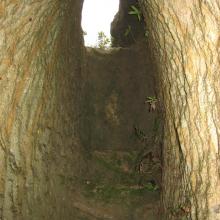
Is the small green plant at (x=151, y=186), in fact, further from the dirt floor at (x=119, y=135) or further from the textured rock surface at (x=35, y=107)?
the textured rock surface at (x=35, y=107)

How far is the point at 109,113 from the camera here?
18.0ft

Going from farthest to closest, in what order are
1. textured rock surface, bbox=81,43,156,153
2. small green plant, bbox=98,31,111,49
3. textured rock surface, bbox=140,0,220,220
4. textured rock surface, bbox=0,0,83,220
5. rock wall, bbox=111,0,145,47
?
small green plant, bbox=98,31,111,49
rock wall, bbox=111,0,145,47
textured rock surface, bbox=81,43,156,153
textured rock surface, bbox=0,0,83,220
textured rock surface, bbox=140,0,220,220

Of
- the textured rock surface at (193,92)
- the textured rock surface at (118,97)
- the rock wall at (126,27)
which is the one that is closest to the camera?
the textured rock surface at (193,92)

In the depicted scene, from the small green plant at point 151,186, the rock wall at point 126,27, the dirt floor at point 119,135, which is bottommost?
the small green plant at point 151,186

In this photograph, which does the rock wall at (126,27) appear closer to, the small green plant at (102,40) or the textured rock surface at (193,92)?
the small green plant at (102,40)

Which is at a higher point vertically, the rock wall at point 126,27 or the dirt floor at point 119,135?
the rock wall at point 126,27

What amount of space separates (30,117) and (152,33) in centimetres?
127

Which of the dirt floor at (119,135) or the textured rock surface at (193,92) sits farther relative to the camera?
the dirt floor at (119,135)

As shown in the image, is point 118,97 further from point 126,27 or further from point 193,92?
point 193,92

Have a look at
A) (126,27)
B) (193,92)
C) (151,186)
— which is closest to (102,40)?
(126,27)

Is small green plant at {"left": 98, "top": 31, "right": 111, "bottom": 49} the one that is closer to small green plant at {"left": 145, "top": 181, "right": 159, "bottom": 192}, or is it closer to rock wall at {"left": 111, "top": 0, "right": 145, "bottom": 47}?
rock wall at {"left": 111, "top": 0, "right": 145, "bottom": 47}

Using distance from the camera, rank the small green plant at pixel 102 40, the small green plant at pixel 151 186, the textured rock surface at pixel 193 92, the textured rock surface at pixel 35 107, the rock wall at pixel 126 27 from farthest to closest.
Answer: the small green plant at pixel 102 40
the rock wall at pixel 126 27
the small green plant at pixel 151 186
the textured rock surface at pixel 35 107
the textured rock surface at pixel 193 92

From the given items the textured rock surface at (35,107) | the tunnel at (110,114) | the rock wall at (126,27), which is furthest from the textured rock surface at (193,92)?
the rock wall at (126,27)

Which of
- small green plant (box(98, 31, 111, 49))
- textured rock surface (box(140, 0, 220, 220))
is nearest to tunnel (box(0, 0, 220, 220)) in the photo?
textured rock surface (box(140, 0, 220, 220))
